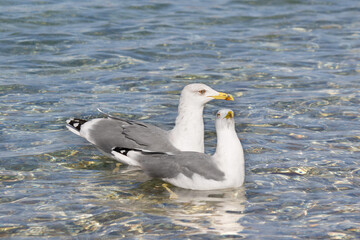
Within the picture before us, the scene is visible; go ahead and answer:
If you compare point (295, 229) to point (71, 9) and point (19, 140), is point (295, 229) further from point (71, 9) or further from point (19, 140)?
point (71, 9)

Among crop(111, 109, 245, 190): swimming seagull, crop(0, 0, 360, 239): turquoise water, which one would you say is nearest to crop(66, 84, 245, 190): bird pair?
crop(111, 109, 245, 190): swimming seagull

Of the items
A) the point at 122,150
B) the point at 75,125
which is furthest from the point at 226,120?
the point at 75,125

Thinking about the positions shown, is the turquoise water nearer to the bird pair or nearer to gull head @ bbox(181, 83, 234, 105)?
the bird pair

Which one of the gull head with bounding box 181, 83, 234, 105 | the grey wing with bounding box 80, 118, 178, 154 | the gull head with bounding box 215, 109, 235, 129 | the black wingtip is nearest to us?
the gull head with bounding box 215, 109, 235, 129

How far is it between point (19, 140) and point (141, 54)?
5680mm

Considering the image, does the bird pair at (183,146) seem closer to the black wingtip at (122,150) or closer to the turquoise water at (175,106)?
the black wingtip at (122,150)

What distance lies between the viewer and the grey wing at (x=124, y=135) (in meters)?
8.67

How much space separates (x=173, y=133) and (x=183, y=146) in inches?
9.6

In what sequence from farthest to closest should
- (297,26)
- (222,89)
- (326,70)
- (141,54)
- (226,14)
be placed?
(226,14), (297,26), (141,54), (326,70), (222,89)

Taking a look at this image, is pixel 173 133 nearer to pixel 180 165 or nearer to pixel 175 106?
pixel 180 165

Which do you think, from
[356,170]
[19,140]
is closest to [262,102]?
[356,170]

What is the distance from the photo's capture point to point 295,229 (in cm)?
688

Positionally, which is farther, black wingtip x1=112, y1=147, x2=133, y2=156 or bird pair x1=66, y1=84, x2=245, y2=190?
black wingtip x1=112, y1=147, x2=133, y2=156

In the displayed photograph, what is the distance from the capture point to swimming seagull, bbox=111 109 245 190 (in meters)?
7.83
